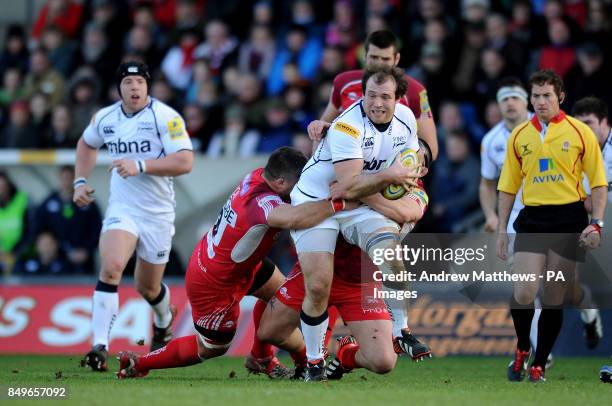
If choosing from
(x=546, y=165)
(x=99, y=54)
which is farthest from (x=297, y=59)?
(x=546, y=165)

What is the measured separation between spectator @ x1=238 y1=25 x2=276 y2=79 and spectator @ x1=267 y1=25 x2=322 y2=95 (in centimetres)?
A: 19

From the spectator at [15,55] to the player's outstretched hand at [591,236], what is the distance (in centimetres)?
1281

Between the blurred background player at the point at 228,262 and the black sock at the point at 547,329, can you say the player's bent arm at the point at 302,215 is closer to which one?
the blurred background player at the point at 228,262

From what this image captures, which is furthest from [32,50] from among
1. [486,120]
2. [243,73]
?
[486,120]

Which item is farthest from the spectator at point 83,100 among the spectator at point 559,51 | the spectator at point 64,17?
the spectator at point 559,51

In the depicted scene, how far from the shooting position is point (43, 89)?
19.5 m

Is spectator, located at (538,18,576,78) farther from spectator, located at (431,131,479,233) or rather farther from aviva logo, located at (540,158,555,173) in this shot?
aviva logo, located at (540,158,555,173)

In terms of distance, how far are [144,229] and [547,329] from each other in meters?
4.25

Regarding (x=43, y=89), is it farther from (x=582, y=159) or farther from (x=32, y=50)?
(x=582, y=159)

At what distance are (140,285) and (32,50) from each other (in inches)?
371

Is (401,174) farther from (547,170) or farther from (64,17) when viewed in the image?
(64,17)

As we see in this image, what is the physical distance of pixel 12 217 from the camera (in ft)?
55.0

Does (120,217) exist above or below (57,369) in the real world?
above

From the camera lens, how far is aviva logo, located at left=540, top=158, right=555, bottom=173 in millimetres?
10359
